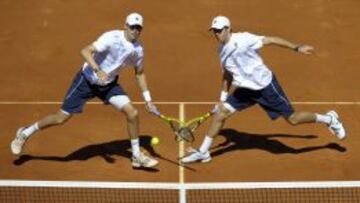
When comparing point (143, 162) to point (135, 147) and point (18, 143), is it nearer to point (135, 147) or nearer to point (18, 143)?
point (135, 147)

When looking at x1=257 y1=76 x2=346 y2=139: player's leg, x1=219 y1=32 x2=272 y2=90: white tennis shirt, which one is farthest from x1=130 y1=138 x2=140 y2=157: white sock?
x1=257 y1=76 x2=346 y2=139: player's leg

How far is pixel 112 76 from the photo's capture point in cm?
1030

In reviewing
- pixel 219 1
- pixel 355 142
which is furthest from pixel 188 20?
pixel 355 142

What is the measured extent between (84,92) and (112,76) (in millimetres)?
458

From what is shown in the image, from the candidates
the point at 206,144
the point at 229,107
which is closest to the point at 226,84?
the point at 229,107

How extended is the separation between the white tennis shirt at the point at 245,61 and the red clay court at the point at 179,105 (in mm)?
1311

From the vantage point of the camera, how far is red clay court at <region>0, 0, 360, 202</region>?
32.6 ft

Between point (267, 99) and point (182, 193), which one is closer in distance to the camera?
point (182, 193)

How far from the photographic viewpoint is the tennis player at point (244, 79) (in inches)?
398

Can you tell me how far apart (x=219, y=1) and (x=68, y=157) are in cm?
713

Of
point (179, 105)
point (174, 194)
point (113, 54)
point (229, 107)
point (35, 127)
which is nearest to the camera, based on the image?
point (174, 194)

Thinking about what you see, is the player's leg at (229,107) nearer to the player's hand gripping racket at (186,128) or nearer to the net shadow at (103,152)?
the player's hand gripping racket at (186,128)

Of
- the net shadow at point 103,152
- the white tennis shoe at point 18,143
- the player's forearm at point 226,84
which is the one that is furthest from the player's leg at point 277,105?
the white tennis shoe at point 18,143

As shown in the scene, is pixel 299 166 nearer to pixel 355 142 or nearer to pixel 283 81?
pixel 355 142
